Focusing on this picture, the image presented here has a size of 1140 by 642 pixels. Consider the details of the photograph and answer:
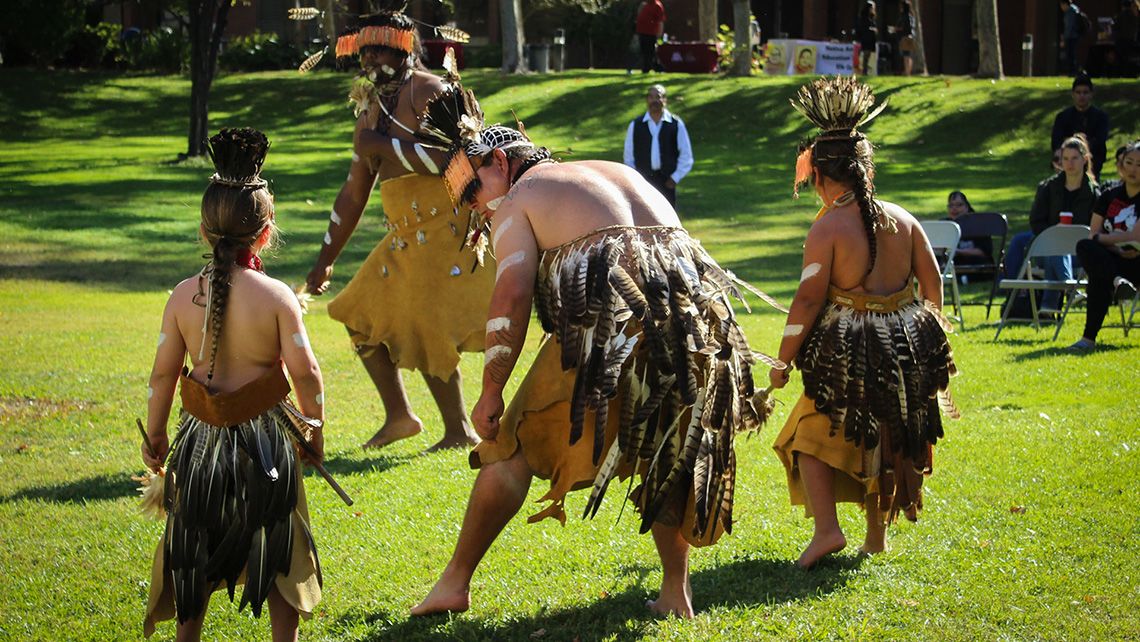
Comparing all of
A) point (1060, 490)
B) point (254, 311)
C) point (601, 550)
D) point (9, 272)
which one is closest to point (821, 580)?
point (601, 550)

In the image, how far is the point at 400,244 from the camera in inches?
285

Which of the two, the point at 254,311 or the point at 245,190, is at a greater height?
the point at 245,190

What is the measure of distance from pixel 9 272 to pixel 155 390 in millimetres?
11504

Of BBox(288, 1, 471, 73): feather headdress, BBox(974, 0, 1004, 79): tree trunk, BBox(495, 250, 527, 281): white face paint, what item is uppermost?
BBox(974, 0, 1004, 79): tree trunk

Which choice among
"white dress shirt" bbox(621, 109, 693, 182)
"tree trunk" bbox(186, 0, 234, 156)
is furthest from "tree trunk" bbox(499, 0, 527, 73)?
"white dress shirt" bbox(621, 109, 693, 182)

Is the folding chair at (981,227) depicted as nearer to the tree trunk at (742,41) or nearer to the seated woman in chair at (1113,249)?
the seated woman in chair at (1113,249)

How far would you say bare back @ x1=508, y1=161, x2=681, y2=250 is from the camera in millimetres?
4621

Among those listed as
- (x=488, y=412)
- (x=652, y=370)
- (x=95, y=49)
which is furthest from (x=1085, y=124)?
(x=95, y=49)

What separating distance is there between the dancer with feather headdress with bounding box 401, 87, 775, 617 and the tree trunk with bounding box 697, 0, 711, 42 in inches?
1151

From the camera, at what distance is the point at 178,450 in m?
4.30

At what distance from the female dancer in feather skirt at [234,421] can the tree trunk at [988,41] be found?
28.3 m

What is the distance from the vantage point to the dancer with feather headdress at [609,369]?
4465 millimetres

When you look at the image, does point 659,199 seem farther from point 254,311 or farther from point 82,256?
point 82,256

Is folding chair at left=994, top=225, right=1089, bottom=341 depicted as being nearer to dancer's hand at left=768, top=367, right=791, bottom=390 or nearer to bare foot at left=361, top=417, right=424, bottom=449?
bare foot at left=361, top=417, right=424, bottom=449
